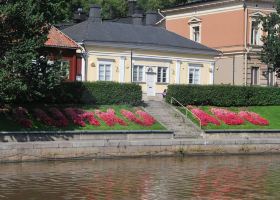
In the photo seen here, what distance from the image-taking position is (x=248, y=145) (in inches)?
1566

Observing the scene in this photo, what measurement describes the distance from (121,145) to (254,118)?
1447 cm

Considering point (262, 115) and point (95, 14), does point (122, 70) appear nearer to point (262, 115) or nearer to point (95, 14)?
point (95, 14)

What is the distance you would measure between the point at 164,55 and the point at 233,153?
19.0 meters

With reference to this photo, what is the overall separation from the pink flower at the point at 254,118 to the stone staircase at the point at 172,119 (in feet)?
16.5

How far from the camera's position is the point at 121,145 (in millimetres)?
35250

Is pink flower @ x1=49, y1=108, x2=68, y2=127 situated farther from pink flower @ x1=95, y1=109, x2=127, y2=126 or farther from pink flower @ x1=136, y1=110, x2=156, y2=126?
pink flower @ x1=136, y1=110, x2=156, y2=126

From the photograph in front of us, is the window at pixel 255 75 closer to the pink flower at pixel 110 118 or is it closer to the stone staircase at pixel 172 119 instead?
the stone staircase at pixel 172 119

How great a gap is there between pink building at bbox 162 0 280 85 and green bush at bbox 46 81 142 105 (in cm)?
2020

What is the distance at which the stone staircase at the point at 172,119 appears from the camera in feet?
134

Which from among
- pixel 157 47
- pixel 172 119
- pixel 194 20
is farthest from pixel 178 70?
pixel 172 119

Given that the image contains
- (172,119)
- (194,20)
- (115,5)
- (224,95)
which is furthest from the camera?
(115,5)

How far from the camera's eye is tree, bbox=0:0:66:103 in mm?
32719

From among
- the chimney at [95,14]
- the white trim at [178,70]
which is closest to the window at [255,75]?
the white trim at [178,70]

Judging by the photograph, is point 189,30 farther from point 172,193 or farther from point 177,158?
point 172,193
